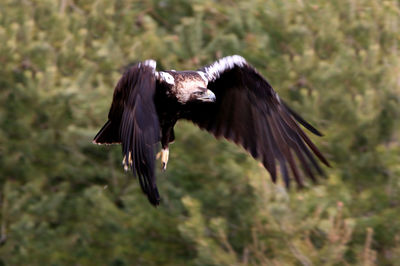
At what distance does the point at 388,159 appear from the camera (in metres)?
9.80

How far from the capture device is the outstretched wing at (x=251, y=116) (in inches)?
259

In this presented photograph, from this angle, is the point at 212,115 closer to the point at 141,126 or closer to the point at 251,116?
the point at 251,116

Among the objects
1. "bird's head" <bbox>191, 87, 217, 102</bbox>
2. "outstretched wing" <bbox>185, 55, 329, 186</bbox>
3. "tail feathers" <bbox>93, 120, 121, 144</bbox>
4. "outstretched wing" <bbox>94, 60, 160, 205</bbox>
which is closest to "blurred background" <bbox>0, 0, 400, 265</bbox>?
"outstretched wing" <bbox>185, 55, 329, 186</bbox>

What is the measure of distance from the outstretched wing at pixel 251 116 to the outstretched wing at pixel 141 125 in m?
0.72

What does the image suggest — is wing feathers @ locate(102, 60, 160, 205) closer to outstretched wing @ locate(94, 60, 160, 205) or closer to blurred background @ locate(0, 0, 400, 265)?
outstretched wing @ locate(94, 60, 160, 205)

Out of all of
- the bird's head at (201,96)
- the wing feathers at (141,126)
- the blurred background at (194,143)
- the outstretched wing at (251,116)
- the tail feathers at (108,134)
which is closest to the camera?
the wing feathers at (141,126)

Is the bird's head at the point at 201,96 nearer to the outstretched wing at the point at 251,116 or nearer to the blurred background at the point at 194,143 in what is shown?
the outstretched wing at the point at 251,116

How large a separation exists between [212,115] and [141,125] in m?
1.51

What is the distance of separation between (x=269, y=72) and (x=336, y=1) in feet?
4.88

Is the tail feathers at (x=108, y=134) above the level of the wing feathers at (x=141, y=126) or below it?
below

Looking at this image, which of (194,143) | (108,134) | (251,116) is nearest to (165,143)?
(108,134)

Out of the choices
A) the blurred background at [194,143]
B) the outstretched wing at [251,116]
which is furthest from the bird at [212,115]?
the blurred background at [194,143]

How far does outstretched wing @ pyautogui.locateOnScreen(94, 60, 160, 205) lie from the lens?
545 centimetres

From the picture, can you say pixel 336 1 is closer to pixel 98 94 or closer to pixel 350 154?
pixel 350 154
